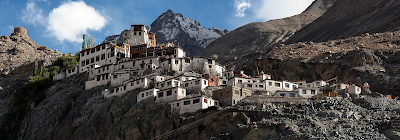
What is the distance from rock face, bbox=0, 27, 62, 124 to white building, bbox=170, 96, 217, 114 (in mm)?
Answer: 48354

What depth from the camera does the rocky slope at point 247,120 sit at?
5181 centimetres

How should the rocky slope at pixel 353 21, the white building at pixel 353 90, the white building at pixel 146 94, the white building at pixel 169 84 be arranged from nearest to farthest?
the white building at pixel 353 90
the white building at pixel 146 94
the white building at pixel 169 84
the rocky slope at pixel 353 21

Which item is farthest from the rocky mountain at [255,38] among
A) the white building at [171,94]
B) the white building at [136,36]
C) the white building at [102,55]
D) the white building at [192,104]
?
the white building at [192,104]

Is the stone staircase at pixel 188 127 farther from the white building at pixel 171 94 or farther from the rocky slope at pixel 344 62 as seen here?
the rocky slope at pixel 344 62

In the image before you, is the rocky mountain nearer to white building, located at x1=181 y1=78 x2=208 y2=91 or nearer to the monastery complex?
the monastery complex

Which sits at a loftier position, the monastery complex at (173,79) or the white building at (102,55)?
the white building at (102,55)

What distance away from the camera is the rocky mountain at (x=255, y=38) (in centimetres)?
14588

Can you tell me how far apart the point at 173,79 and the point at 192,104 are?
996 centimetres

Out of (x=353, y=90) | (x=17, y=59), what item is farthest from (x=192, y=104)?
(x=17, y=59)

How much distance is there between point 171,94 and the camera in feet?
208

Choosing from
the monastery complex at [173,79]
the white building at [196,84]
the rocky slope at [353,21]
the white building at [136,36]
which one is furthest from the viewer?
the rocky slope at [353,21]

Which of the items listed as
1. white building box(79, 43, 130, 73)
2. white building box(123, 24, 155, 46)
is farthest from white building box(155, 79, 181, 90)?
white building box(123, 24, 155, 46)

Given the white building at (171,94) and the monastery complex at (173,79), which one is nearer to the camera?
the monastery complex at (173,79)

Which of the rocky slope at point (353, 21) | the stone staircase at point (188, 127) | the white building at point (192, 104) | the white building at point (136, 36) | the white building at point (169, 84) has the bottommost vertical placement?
the stone staircase at point (188, 127)
